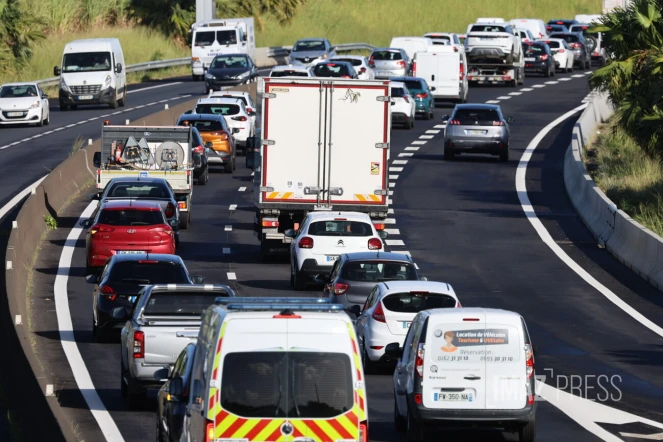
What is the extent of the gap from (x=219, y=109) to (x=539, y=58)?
3096 cm

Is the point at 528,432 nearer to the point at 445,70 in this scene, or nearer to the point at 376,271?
the point at 376,271

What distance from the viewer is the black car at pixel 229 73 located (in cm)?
6550

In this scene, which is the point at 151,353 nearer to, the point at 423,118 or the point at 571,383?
the point at 571,383

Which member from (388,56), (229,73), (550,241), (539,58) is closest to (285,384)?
(550,241)

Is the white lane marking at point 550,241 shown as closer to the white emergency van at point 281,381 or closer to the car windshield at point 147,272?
the car windshield at point 147,272

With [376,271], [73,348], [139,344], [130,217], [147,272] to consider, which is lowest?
[73,348]

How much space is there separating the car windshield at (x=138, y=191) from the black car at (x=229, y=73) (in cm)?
3067

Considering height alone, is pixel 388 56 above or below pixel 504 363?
below

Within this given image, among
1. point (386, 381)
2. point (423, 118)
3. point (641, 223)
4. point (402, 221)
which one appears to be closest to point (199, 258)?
point (402, 221)

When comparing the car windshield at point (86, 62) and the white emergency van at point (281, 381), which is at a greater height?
the white emergency van at point (281, 381)

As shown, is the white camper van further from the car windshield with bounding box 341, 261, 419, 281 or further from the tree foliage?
the car windshield with bounding box 341, 261, 419, 281

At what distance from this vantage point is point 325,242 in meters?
29.2

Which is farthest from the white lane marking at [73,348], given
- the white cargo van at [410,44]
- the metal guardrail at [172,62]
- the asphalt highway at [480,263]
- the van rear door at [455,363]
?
the white cargo van at [410,44]

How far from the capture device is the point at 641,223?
112ft
